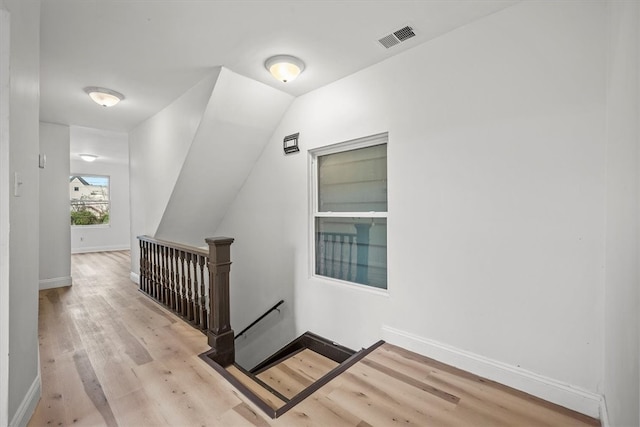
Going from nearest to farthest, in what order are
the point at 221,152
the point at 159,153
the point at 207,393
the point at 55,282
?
1. the point at 207,393
2. the point at 221,152
3. the point at 159,153
4. the point at 55,282

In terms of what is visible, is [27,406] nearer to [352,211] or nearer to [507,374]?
[352,211]

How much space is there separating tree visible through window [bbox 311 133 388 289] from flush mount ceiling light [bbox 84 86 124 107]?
7.35 ft

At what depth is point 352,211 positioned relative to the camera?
2.92 metres

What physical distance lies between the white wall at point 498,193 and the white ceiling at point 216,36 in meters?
0.27

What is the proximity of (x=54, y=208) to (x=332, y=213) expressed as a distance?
4299 mm

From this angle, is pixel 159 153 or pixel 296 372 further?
pixel 159 153

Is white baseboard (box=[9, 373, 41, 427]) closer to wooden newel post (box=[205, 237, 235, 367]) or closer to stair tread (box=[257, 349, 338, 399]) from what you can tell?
wooden newel post (box=[205, 237, 235, 367])

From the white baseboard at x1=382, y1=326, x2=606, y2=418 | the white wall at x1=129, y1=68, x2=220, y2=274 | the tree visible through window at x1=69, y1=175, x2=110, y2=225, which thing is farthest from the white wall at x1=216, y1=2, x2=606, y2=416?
the tree visible through window at x1=69, y1=175, x2=110, y2=225

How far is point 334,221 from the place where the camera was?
308 centimetres

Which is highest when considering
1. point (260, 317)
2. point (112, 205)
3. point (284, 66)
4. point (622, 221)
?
point (284, 66)

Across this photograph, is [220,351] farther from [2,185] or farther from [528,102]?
[528,102]

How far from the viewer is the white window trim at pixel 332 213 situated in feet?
8.68

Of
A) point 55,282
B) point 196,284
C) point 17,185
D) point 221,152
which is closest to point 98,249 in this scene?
point 55,282

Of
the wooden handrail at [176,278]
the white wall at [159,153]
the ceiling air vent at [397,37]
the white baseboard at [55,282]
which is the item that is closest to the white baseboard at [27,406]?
the wooden handrail at [176,278]
